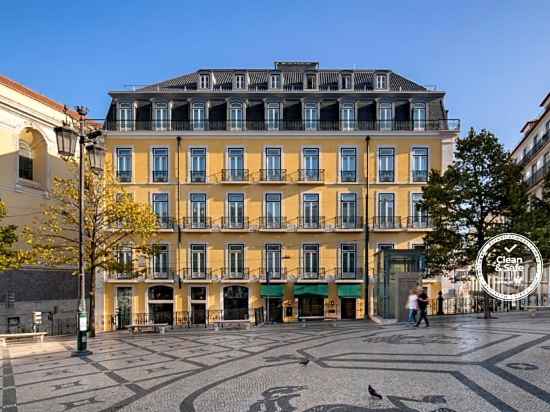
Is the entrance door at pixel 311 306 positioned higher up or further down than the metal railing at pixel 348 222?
further down

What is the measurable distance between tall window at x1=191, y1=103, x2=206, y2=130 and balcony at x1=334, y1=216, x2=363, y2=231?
11719 mm

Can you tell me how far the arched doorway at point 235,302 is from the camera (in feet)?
118

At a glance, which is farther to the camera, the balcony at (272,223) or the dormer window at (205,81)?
the dormer window at (205,81)

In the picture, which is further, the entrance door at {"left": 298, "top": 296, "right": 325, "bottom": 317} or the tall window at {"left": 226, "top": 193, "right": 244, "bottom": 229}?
the tall window at {"left": 226, "top": 193, "right": 244, "bottom": 229}

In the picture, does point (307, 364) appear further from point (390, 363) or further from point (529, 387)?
point (529, 387)

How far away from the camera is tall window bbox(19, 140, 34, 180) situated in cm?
3073

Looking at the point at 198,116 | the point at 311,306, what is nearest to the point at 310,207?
the point at 311,306

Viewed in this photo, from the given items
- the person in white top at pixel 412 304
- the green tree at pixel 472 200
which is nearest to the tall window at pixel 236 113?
the green tree at pixel 472 200

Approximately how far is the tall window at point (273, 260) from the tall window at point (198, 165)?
22.2 feet

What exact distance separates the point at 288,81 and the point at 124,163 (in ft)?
44.4

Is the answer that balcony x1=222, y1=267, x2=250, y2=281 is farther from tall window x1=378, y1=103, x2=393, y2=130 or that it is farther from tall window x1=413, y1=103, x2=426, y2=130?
tall window x1=413, y1=103, x2=426, y2=130

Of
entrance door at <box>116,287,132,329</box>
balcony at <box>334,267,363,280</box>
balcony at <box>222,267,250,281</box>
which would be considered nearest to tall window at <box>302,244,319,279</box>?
balcony at <box>334,267,363,280</box>

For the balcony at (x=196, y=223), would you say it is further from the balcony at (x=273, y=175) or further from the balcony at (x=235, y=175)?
the balcony at (x=273, y=175)

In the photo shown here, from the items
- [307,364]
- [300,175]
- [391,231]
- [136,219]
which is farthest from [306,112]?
[307,364]
